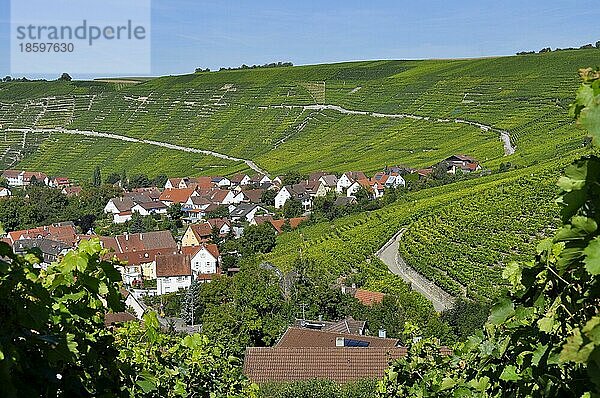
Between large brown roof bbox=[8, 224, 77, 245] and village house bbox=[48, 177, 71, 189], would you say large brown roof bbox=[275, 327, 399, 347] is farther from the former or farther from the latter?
village house bbox=[48, 177, 71, 189]

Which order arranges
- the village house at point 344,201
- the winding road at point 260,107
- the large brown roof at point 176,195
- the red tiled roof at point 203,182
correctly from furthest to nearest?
the winding road at point 260,107 < the red tiled roof at point 203,182 < the large brown roof at point 176,195 < the village house at point 344,201

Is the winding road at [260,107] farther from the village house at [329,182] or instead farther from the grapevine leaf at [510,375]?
the grapevine leaf at [510,375]

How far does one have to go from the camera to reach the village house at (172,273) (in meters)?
44.1

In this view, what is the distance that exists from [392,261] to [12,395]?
35610 mm

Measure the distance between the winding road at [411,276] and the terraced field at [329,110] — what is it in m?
26.0

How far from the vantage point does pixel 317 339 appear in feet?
74.3

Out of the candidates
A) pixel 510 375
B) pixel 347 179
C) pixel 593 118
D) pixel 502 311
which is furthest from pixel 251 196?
pixel 593 118

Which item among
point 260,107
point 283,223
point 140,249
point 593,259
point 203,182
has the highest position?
point 260,107

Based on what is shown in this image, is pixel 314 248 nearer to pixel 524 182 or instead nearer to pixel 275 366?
pixel 524 182

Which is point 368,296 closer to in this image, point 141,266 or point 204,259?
point 204,259

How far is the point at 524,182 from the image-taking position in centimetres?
4422

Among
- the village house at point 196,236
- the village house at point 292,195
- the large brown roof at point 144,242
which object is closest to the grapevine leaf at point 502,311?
the large brown roof at point 144,242

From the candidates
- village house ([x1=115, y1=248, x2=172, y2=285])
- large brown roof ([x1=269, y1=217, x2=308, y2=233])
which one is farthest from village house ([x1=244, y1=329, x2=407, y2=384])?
large brown roof ([x1=269, y1=217, x2=308, y2=233])

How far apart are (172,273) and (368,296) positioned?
1741cm
